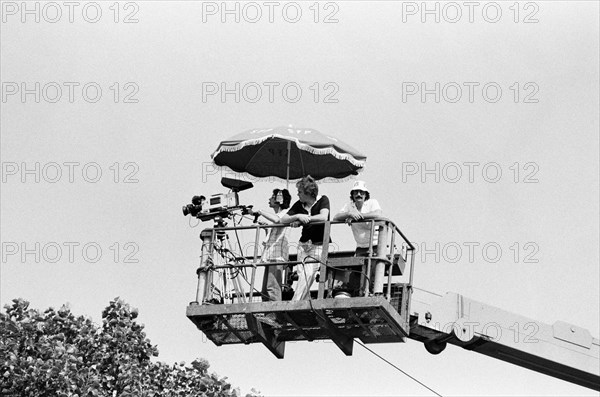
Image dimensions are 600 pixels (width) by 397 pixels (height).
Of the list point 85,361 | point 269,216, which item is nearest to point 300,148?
point 269,216

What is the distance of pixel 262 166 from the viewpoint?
26969 millimetres

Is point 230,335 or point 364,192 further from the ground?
point 364,192

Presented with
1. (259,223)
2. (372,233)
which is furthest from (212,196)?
(372,233)

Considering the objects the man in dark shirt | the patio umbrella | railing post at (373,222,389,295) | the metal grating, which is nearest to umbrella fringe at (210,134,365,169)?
the patio umbrella

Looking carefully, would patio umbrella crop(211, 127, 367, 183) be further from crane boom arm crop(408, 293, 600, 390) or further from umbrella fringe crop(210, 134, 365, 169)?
crane boom arm crop(408, 293, 600, 390)

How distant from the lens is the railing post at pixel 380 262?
76.8ft

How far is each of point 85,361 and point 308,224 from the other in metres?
6.78

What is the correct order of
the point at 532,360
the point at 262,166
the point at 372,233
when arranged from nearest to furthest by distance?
the point at 372,233 < the point at 532,360 < the point at 262,166

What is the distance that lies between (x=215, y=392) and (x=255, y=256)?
232 inches

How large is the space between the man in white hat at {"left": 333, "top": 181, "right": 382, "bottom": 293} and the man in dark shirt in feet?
1.27

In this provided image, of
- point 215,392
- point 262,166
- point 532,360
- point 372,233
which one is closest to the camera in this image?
point 372,233

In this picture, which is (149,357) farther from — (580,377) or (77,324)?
(580,377)

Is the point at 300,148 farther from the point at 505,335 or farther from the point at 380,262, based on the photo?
the point at 505,335

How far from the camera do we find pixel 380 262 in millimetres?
23547
